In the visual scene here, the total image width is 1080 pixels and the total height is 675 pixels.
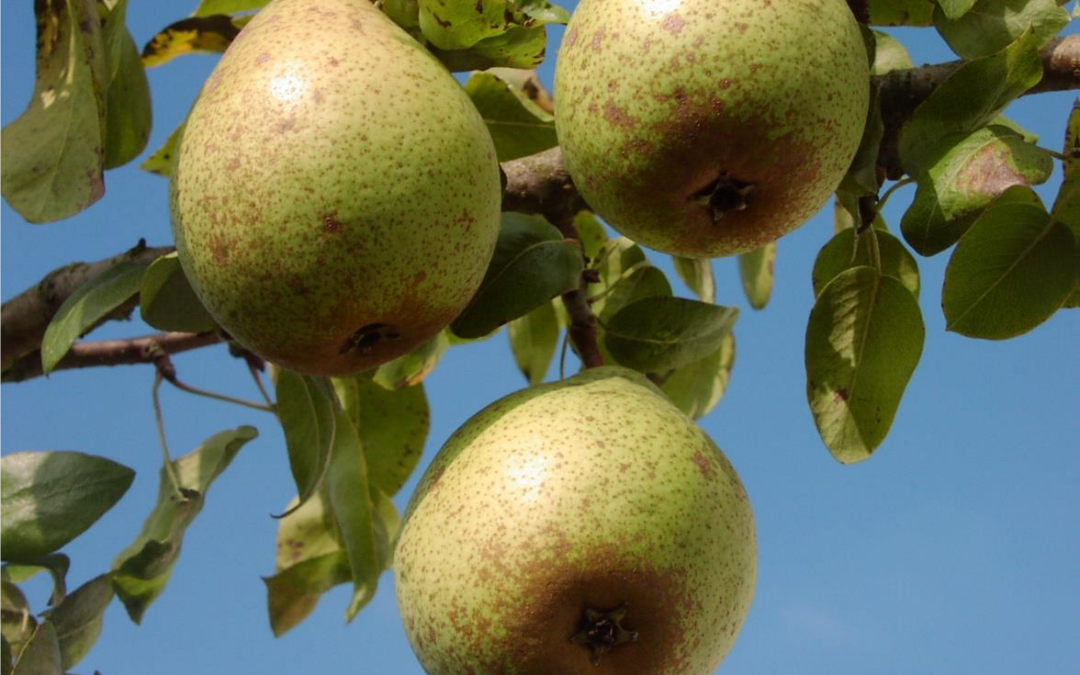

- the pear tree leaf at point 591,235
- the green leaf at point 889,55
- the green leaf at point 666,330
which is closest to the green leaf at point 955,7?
the green leaf at point 889,55

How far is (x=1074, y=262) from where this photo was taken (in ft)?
5.39

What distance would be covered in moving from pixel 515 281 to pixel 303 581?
877mm

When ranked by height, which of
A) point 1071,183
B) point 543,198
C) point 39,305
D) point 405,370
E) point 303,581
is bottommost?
point 303,581

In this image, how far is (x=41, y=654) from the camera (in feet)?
6.31

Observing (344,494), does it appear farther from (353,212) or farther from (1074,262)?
(1074,262)

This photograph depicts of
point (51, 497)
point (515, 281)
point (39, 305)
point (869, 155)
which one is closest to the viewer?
point (869, 155)

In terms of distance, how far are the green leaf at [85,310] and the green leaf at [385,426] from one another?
0.63m

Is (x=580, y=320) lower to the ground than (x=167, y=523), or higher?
higher

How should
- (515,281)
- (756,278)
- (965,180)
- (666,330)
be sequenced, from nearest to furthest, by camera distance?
(965,180) < (515,281) < (666,330) < (756,278)

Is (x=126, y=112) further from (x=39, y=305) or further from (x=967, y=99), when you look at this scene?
(x=967, y=99)

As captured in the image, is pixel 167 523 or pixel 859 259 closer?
pixel 859 259

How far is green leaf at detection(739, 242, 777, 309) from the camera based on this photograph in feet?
9.61

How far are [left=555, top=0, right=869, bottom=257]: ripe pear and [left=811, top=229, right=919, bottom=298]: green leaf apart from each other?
353 mm

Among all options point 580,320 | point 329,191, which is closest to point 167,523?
point 580,320
